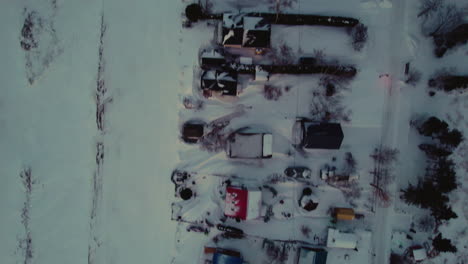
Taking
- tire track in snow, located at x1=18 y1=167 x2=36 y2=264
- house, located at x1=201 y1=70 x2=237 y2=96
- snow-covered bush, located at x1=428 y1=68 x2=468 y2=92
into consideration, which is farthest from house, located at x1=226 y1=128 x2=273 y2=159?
tire track in snow, located at x1=18 y1=167 x2=36 y2=264

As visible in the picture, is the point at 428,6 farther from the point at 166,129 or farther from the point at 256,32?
the point at 166,129

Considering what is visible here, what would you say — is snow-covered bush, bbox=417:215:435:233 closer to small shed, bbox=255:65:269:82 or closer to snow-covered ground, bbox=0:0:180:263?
small shed, bbox=255:65:269:82

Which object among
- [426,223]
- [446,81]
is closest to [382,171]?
[426,223]

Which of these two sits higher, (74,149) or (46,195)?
(74,149)

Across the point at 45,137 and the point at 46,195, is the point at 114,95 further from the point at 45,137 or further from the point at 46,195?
the point at 46,195

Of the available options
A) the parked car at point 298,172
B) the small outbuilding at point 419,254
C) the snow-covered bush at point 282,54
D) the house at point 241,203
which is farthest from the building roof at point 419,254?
the snow-covered bush at point 282,54

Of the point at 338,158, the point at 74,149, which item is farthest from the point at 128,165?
the point at 338,158
